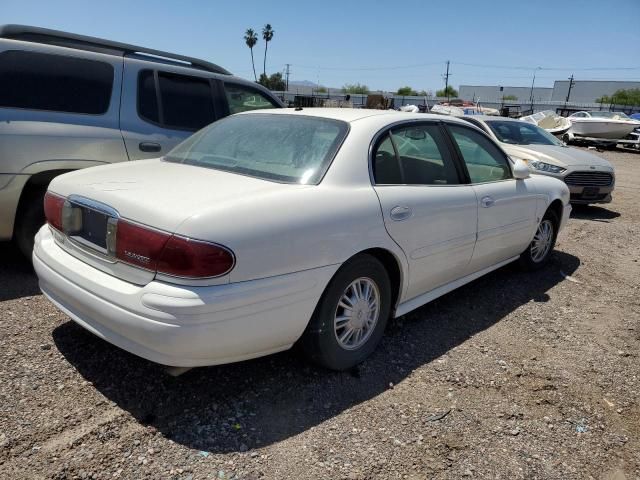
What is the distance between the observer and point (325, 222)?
255cm

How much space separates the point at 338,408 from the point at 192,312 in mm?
1018

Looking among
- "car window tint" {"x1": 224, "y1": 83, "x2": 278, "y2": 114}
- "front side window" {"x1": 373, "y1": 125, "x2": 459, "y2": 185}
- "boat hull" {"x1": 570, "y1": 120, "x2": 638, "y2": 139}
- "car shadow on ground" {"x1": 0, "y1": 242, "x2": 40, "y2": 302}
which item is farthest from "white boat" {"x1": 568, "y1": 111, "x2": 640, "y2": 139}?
"car shadow on ground" {"x1": 0, "y1": 242, "x2": 40, "y2": 302}

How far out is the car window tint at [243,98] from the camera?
5.36m

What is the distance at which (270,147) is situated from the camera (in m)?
3.07

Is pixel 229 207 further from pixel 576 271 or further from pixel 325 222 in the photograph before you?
pixel 576 271

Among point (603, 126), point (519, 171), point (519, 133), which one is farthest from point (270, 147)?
point (603, 126)

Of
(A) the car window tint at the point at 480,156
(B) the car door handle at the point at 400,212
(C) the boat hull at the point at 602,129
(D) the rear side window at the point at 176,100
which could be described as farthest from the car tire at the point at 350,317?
(C) the boat hull at the point at 602,129

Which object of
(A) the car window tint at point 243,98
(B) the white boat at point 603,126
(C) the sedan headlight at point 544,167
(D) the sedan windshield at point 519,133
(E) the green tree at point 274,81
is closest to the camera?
(A) the car window tint at point 243,98

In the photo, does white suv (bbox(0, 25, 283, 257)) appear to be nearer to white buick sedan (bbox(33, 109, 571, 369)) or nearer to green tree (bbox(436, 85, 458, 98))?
white buick sedan (bbox(33, 109, 571, 369))

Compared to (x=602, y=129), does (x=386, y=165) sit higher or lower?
lower

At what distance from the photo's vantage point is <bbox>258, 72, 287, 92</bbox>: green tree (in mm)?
78875

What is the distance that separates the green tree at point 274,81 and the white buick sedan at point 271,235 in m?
77.7

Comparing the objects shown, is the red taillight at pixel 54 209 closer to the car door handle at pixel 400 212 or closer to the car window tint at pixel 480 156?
the car door handle at pixel 400 212

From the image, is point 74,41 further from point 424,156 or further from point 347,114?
point 424,156
